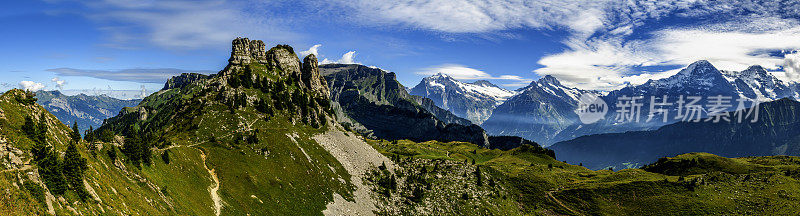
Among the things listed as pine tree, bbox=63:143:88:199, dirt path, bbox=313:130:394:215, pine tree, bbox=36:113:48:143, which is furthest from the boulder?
pine tree, bbox=63:143:88:199

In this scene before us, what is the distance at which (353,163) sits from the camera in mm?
114062

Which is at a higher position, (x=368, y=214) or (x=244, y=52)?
(x=244, y=52)

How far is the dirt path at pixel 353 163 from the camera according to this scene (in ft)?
267

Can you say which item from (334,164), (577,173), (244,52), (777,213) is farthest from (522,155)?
(244,52)

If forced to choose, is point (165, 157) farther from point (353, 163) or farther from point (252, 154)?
point (353, 163)

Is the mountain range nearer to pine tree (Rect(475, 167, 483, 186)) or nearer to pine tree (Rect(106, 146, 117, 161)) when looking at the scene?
pine tree (Rect(106, 146, 117, 161))

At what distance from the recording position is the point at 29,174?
3306 centimetres

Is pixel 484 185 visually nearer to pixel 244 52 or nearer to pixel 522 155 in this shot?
pixel 522 155

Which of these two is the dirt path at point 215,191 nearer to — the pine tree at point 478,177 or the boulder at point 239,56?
the pine tree at point 478,177

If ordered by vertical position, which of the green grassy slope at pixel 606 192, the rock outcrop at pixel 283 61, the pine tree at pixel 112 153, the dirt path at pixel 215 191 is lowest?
the green grassy slope at pixel 606 192

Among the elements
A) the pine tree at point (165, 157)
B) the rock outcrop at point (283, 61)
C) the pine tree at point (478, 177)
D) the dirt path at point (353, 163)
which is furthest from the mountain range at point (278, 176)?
the rock outcrop at point (283, 61)

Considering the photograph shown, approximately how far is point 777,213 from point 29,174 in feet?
501

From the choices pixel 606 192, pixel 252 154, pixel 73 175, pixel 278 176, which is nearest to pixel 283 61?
pixel 252 154

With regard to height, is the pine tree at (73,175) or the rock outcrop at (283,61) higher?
the rock outcrop at (283,61)
